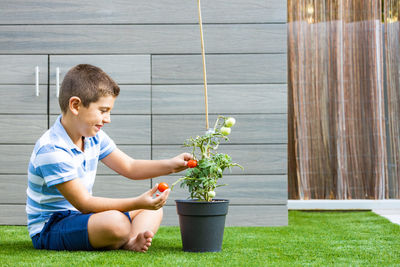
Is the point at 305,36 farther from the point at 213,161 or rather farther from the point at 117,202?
the point at 117,202

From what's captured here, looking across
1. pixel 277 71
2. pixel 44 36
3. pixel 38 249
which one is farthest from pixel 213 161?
pixel 44 36

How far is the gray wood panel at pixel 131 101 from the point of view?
2594 millimetres

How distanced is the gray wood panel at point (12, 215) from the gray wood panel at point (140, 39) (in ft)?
2.77

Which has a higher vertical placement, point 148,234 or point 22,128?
point 22,128

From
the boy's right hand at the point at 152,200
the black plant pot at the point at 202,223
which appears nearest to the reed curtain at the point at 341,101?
the black plant pot at the point at 202,223

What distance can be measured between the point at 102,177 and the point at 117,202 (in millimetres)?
958

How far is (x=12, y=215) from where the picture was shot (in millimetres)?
2580

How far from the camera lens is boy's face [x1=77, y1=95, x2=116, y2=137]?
172 cm

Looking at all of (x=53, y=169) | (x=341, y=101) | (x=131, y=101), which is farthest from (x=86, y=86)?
(x=341, y=101)

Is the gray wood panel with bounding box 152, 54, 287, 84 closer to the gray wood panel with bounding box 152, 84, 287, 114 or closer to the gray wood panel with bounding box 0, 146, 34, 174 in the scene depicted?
the gray wood panel with bounding box 152, 84, 287, 114

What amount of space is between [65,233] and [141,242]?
27cm

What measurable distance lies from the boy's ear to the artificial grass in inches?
19.9

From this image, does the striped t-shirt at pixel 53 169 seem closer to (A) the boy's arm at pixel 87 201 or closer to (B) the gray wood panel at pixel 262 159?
(A) the boy's arm at pixel 87 201

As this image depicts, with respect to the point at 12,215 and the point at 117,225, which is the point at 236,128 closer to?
the point at 117,225
